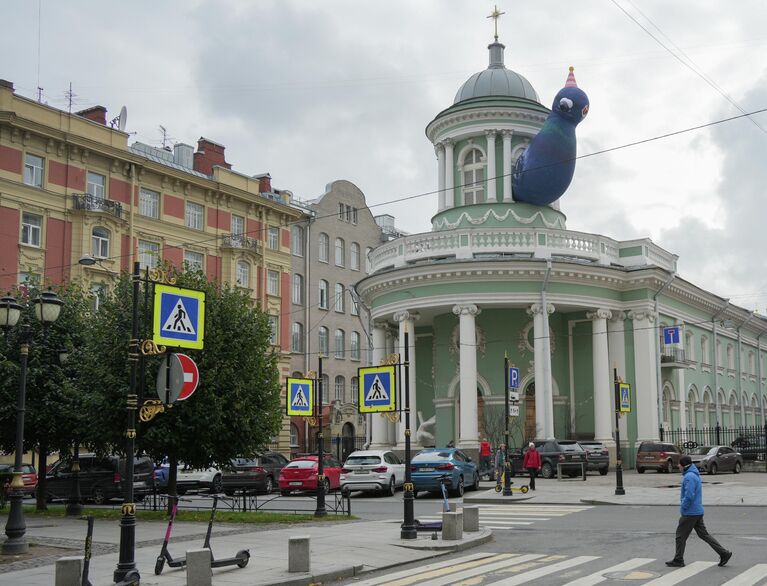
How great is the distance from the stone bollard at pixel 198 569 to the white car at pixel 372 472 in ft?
59.0

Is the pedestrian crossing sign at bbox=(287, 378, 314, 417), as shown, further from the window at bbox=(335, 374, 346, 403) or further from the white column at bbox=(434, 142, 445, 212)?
the window at bbox=(335, 374, 346, 403)

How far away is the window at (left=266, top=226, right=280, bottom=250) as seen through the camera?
183ft

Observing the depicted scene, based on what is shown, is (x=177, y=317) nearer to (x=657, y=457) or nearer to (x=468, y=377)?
(x=468, y=377)

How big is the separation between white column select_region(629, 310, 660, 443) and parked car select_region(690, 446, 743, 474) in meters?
2.20

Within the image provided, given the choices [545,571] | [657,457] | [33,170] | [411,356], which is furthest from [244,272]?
[545,571]

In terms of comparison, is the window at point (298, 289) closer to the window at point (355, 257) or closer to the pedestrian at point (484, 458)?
the window at point (355, 257)

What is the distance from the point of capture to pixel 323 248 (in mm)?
63500

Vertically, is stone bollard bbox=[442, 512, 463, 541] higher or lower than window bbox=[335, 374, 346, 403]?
lower

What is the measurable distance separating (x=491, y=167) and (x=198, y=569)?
3235 centimetres

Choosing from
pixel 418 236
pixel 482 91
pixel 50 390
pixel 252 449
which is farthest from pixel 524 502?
pixel 482 91

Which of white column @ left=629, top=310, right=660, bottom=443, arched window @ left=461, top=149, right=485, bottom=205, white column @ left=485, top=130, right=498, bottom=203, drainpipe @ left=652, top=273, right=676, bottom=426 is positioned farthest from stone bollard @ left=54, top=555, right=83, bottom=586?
arched window @ left=461, top=149, right=485, bottom=205

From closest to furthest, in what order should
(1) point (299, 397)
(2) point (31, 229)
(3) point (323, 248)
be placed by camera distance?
(1) point (299, 397), (2) point (31, 229), (3) point (323, 248)

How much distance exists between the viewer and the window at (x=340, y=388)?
64.4 m

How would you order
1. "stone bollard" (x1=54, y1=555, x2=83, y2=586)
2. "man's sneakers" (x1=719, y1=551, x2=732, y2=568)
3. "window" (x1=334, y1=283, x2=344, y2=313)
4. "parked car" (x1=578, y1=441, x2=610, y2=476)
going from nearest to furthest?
"stone bollard" (x1=54, y1=555, x2=83, y2=586)
"man's sneakers" (x1=719, y1=551, x2=732, y2=568)
"parked car" (x1=578, y1=441, x2=610, y2=476)
"window" (x1=334, y1=283, x2=344, y2=313)
